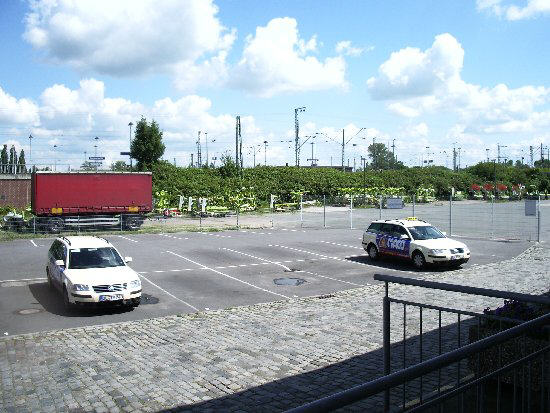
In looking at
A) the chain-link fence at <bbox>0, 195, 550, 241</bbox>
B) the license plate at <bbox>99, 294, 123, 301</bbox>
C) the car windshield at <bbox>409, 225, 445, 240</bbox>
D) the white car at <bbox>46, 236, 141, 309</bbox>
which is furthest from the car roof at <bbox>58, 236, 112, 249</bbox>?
the chain-link fence at <bbox>0, 195, 550, 241</bbox>

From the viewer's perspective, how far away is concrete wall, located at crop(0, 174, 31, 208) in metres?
55.0

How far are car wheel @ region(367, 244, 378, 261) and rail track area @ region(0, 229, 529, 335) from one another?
26 centimetres

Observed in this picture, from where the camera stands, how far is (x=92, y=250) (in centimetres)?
1412

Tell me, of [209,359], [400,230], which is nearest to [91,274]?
[209,359]

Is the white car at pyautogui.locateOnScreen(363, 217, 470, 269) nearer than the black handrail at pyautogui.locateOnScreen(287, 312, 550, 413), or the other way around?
the black handrail at pyautogui.locateOnScreen(287, 312, 550, 413)

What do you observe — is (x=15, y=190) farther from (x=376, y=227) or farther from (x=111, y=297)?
(x=111, y=297)

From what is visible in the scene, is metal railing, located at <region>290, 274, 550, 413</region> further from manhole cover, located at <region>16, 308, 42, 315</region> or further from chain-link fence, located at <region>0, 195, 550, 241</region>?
chain-link fence, located at <region>0, 195, 550, 241</region>

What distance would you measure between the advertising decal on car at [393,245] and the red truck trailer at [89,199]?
68.8 feet

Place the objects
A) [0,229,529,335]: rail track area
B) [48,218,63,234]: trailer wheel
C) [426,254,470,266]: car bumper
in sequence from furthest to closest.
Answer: [48,218,63,234]: trailer wheel
[426,254,470,266]: car bumper
[0,229,529,335]: rail track area

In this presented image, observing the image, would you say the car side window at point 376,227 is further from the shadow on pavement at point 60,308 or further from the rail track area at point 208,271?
the shadow on pavement at point 60,308

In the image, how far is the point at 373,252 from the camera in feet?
68.3

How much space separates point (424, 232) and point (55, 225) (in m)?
24.0

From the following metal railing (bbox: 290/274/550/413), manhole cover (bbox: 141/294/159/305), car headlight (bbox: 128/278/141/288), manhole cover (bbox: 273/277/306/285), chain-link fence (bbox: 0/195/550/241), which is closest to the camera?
metal railing (bbox: 290/274/550/413)

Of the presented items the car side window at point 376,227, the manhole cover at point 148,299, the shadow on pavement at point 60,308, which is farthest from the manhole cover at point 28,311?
the car side window at point 376,227
